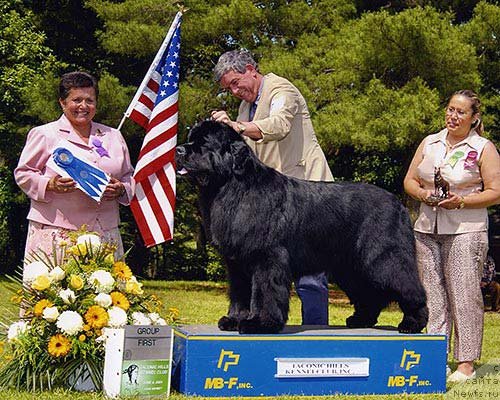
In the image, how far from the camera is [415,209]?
1070 cm

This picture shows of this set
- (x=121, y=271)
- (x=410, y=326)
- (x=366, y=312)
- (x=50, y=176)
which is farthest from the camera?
(x=366, y=312)

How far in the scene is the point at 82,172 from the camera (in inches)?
163

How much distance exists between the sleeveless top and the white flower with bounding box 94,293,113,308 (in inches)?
79.5

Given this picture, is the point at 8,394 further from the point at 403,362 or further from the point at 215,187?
the point at 403,362

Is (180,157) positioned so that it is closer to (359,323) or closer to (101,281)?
(101,281)

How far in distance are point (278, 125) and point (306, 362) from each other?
1.35 metres

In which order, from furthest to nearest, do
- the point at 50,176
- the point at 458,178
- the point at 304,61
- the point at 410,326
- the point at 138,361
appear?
the point at 304,61
the point at 458,178
the point at 410,326
the point at 50,176
the point at 138,361

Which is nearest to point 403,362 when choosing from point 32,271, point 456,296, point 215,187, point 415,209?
point 456,296

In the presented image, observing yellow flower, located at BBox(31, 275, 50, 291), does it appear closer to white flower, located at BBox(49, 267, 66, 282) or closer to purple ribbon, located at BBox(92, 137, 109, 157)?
white flower, located at BBox(49, 267, 66, 282)

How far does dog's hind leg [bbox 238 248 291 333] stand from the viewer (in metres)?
3.95

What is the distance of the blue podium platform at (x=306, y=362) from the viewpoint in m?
3.81

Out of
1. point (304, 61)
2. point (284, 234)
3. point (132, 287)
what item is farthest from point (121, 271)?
point (304, 61)

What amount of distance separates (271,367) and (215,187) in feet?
3.28

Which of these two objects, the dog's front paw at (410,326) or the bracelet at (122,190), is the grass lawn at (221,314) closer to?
the dog's front paw at (410,326)
